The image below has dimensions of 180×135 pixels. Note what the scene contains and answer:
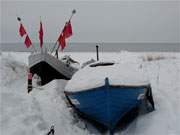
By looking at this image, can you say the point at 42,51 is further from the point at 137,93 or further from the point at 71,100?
the point at 137,93

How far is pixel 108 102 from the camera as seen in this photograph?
745cm

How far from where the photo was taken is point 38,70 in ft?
38.2

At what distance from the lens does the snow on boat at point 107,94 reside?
7500 mm

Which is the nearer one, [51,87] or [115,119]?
[115,119]

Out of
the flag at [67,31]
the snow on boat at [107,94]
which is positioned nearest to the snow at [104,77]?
the snow on boat at [107,94]

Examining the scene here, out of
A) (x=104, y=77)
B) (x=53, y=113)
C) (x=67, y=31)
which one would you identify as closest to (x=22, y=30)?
(x=67, y=31)

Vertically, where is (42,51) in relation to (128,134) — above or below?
above

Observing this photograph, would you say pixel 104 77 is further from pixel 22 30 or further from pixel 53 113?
pixel 22 30

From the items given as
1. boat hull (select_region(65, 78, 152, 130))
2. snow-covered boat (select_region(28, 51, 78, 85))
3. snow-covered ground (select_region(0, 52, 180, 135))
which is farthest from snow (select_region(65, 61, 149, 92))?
snow-covered boat (select_region(28, 51, 78, 85))

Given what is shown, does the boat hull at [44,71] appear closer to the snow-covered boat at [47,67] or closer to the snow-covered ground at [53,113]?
the snow-covered boat at [47,67]

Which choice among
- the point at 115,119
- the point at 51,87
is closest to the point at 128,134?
the point at 115,119

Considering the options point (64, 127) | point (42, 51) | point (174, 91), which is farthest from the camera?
point (42, 51)

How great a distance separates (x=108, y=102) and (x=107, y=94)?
0.58ft

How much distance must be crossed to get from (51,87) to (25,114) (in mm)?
2863
